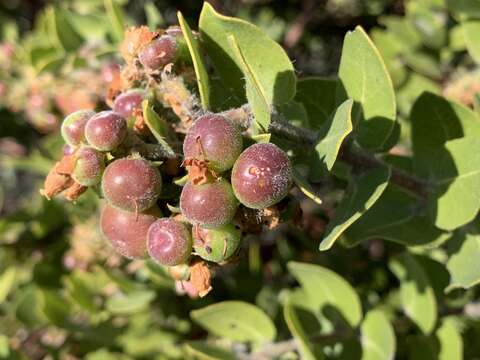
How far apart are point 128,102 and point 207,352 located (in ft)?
2.59

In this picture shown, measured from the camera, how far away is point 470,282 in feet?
5.20

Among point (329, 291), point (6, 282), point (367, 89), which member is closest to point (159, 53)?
point (367, 89)

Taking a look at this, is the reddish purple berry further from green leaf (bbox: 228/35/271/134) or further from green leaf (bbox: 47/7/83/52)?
green leaf (bbox: 47/7/83/52)

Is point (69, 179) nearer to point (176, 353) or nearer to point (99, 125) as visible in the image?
point (99, 125)

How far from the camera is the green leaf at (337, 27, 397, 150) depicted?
1466 mm

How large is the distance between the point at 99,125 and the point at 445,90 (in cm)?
166

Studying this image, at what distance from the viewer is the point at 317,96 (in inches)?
68.2

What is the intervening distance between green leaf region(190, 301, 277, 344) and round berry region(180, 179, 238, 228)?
0.77 meters

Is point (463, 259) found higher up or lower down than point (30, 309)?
higher up

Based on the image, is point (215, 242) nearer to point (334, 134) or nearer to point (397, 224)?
point (334, 134)

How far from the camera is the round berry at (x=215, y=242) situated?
4.21ft

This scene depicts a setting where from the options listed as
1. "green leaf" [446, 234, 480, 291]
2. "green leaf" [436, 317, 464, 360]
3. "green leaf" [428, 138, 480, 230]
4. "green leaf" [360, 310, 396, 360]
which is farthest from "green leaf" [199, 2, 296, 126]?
"green leaf" [436, 317, 464, 360]

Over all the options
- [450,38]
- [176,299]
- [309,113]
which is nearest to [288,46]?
[450,38]

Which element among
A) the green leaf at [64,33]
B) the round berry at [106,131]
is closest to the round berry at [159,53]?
the round berry at [106,131]
